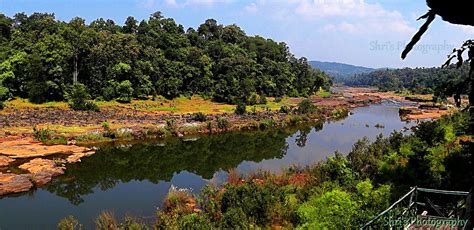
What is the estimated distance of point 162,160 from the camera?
28938 millimetres

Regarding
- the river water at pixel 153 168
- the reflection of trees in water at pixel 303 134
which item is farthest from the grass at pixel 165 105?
the river water at pixel 153 168

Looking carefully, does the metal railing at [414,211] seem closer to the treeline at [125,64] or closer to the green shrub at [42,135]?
the green shrub at [42,135]

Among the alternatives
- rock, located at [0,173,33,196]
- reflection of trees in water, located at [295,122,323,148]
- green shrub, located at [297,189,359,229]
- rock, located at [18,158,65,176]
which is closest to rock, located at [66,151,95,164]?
rock, located at [18,158,65,176]

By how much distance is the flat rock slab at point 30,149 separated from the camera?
26.5m

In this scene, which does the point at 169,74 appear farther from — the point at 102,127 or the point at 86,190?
the point at 86,190

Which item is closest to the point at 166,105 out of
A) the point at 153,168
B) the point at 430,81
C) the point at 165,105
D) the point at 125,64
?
the point at 165,105

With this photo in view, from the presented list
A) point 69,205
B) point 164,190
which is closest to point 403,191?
point 164,190

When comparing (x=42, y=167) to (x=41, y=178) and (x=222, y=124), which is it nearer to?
(x=41, y=178)

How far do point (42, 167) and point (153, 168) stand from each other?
677 cm

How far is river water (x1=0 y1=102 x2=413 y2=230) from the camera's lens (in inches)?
707

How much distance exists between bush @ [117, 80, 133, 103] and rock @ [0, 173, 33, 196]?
32994 mm

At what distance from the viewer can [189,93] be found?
6412cm

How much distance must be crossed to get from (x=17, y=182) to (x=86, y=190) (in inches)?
132

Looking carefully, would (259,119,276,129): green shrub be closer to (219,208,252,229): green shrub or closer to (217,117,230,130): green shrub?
(217,117,230,130): green shrub
